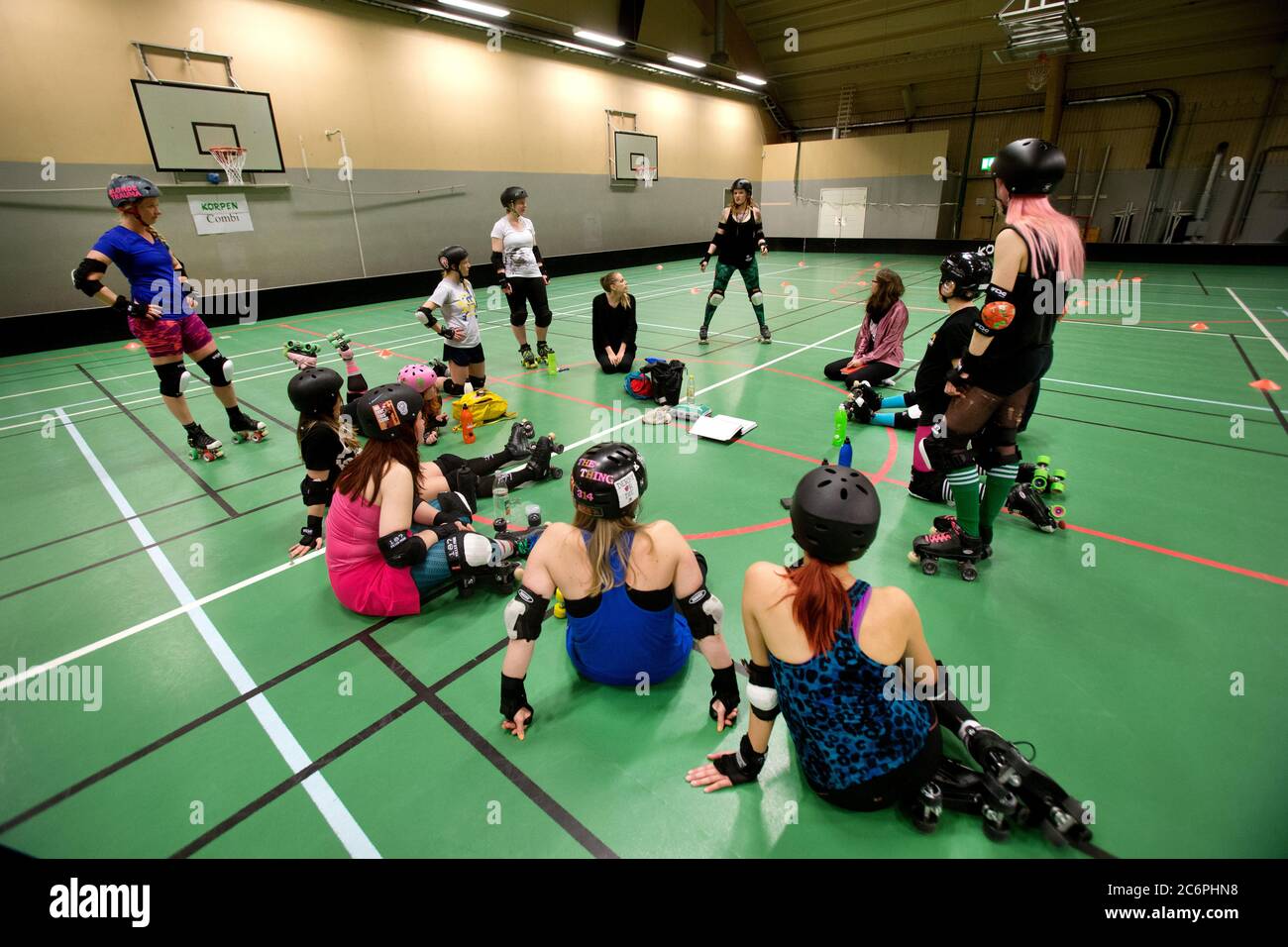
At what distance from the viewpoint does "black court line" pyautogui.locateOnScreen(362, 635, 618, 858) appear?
5.99 feet

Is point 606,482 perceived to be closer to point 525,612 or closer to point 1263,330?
point 525,612

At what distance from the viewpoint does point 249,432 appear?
5.42m

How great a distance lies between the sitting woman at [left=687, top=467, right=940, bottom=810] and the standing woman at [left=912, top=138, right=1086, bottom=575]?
1.65 metres

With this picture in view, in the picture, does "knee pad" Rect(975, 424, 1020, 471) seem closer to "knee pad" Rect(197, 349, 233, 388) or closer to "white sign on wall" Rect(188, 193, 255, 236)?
"knee pad" Rect(197, 349, 233, 388)

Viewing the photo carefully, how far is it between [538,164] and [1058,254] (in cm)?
1548

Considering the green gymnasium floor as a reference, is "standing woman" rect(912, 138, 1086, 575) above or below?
above

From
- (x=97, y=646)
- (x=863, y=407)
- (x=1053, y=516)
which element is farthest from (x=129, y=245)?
(x=1053, y=516)

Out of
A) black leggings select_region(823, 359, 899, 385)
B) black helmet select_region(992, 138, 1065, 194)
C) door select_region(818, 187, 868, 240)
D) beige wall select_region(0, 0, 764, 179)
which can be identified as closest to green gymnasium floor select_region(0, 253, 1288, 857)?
black leggings select_region(823, 359, 899, 385)

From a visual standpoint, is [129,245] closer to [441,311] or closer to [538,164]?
[441,311]

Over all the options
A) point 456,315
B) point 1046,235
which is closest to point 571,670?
point 1046,235

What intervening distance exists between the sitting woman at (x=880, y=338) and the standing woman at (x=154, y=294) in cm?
617

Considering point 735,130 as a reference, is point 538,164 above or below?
below

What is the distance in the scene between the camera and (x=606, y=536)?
1.93 metres
